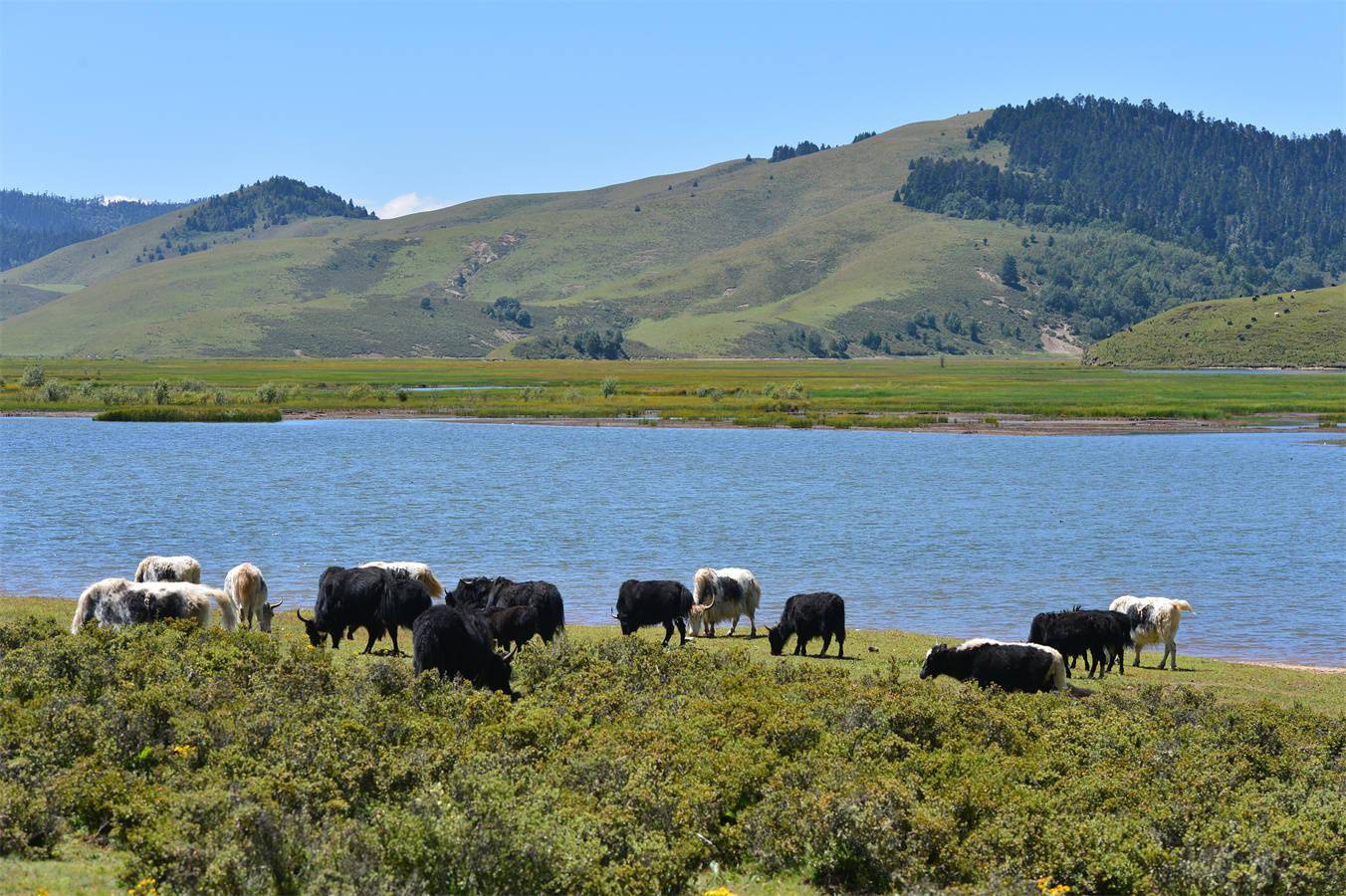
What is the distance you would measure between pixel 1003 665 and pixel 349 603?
34.8ft

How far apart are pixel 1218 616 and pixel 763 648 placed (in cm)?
1258

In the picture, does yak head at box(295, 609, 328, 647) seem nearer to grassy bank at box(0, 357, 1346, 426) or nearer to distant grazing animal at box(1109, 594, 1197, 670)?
distant grazing animal at box(1109, 594, 1197, 670)

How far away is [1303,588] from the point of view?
33.6 meters

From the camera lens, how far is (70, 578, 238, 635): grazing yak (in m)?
18.8

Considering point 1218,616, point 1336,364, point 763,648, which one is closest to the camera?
point 763,648

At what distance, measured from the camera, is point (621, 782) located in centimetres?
1203

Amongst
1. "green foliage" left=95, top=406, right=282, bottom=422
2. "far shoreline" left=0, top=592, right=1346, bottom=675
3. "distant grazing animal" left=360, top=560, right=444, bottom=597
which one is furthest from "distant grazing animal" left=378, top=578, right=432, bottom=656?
"green foliage" left=95, top=406, right=282, bottom=422

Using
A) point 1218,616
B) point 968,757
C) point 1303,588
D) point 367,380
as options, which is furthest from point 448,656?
point 367,380

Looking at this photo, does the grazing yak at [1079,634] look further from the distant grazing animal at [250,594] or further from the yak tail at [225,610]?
the distant grazing animal at [250,594]

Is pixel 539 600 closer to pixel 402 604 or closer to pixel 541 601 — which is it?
pixel 541 601

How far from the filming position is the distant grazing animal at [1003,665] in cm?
1805

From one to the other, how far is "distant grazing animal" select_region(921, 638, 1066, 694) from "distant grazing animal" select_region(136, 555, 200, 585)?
1260cm

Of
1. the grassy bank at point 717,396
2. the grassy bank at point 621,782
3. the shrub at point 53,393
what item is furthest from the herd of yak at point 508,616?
the shrub at point 53,393

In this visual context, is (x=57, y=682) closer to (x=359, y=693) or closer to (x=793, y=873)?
(x=359, y=693)
